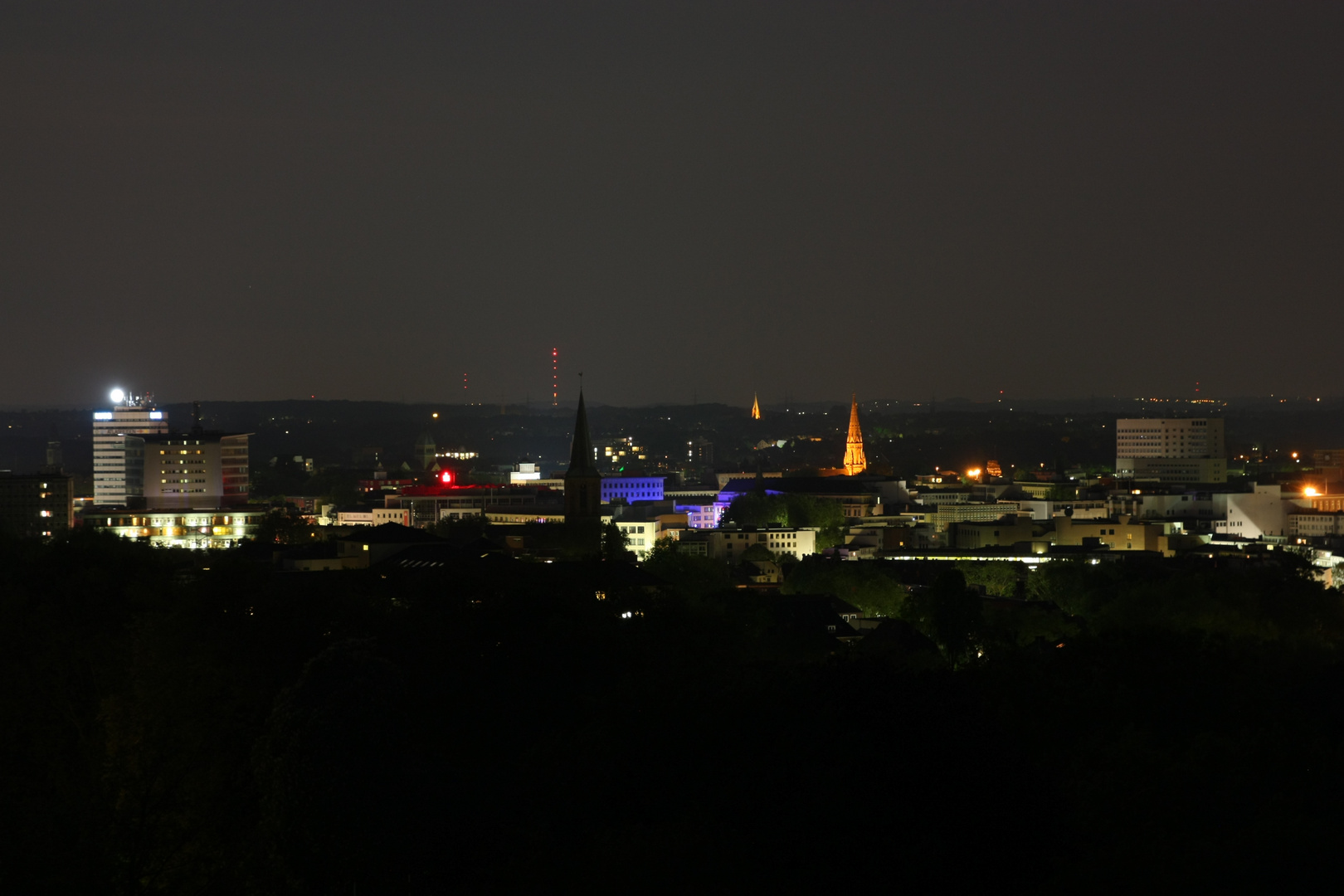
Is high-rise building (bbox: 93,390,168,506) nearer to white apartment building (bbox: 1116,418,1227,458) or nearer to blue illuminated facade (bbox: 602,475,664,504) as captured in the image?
blue illuminated facade (bbox: 602,475,664,504)

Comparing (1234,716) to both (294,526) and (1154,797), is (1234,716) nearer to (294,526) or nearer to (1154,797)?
(1154,797)

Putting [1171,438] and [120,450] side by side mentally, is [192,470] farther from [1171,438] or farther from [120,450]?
[1171,438]

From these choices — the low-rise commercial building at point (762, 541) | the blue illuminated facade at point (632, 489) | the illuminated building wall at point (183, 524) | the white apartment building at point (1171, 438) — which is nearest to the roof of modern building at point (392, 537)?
the low-rise commercial building at point (762, 541)

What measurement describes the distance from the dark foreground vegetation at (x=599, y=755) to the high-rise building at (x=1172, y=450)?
5154 inches

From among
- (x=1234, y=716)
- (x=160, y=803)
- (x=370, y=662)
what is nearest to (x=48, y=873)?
(x=160, y=803)

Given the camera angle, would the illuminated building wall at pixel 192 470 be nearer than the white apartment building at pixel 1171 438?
Yes

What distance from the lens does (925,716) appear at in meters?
23.9

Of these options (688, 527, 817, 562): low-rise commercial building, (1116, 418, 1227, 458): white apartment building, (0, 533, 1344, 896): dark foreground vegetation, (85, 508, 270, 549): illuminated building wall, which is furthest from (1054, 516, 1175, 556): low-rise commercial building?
(1116, 418, 1227, 458): white apartment building

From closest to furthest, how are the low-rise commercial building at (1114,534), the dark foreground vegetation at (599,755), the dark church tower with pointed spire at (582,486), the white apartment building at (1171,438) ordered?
the dark foreground vegetation at (599,755), the dark church tower with pointed spire at (582,486), the low-rise commercial building at (1114,534), the white apartment building at (1171,438)

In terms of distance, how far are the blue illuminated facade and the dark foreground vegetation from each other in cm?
10620

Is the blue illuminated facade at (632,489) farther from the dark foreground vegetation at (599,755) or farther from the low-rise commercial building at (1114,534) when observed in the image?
the dark foreground vegetation at (599,755)

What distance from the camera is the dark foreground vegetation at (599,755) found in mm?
22281

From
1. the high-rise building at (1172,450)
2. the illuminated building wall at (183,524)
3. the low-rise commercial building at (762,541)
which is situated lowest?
the low-rise commercial building at (762,541)

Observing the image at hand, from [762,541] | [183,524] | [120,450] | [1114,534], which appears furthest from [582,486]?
[120,450]
